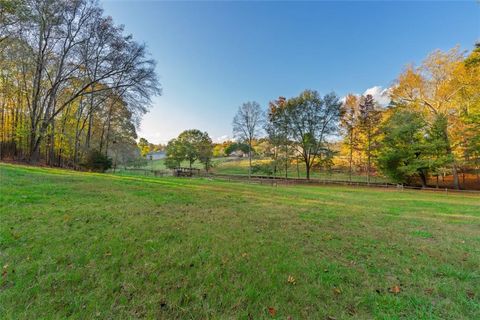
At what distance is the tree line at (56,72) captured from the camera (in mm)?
14023

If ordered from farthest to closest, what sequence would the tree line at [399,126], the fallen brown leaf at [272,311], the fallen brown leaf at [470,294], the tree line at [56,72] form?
the tree line at [399,126], the tree line at [56,72], the fallen brown leaf at [470,294], the fallen brown leaf at [272,311]

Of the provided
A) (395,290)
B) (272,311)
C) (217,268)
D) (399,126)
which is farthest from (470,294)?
(399,126)

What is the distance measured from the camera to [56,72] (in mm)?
17531

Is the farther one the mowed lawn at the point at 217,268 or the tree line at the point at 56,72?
the tree line at the point at 56,72

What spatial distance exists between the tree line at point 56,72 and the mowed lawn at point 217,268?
1585 centimetres

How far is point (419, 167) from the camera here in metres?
20.5

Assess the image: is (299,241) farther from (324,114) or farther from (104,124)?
(104,124)

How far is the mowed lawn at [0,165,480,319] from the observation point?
204cm

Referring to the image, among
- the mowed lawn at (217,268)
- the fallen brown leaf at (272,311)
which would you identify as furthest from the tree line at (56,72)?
the fallen brown leaf at (272,311)

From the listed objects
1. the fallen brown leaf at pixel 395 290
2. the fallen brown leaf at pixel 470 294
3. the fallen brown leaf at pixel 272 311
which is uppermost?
the fallen brown leaf at pixel 272 311

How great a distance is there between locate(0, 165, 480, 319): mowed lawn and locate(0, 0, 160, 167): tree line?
1585cm

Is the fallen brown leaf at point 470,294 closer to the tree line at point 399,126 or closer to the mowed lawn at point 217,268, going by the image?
the mowed lawn at point 217,268

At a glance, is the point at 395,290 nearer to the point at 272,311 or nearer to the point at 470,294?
the point at 470,294

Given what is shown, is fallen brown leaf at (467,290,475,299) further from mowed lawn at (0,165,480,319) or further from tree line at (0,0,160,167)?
tree line at (0,0,160,167)
